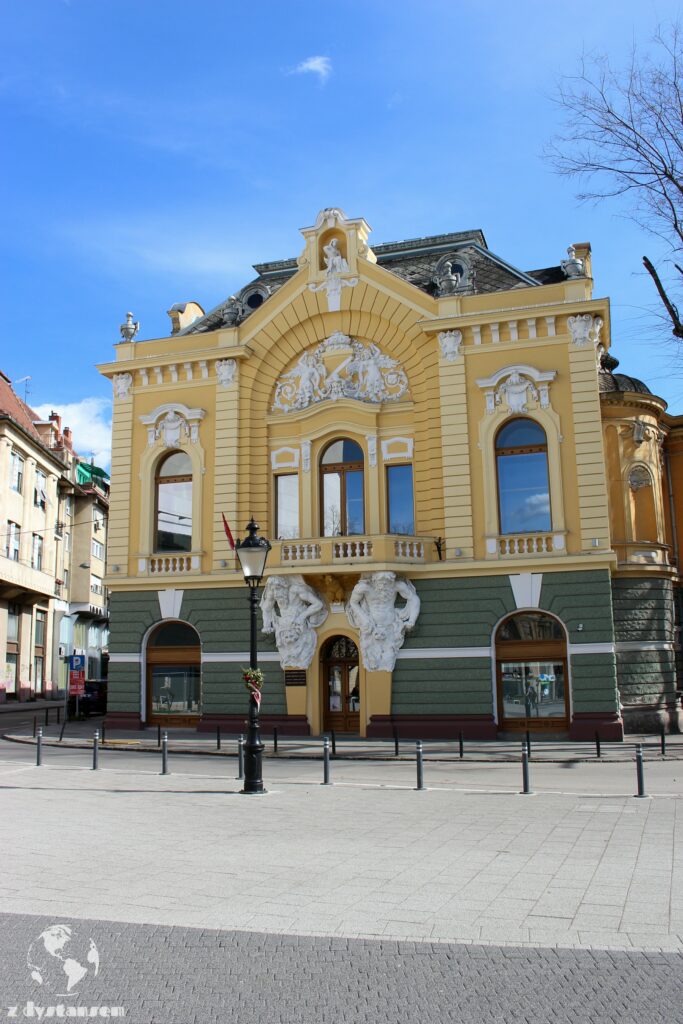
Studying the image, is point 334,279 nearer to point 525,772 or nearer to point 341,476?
point 341,476

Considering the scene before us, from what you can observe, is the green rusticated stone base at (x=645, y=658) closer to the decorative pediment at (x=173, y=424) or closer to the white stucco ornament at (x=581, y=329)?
the white stucco ornament at (x=581, y=329)

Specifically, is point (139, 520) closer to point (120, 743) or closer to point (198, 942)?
point (120, 743)

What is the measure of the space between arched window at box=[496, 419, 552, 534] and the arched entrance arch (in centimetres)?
1080

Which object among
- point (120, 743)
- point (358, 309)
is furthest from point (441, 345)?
point (120, 743)

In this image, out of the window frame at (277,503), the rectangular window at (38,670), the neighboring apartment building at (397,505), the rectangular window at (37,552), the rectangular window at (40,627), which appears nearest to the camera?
the neighboring apartment building at (397,505)

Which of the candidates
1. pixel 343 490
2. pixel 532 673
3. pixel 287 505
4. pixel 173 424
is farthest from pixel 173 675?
pixel 532 673

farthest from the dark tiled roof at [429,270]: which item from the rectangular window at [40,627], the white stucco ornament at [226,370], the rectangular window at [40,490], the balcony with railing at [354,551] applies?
the rectangular window at [40,627]

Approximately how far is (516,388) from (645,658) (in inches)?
368

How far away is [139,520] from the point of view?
30.8 metres

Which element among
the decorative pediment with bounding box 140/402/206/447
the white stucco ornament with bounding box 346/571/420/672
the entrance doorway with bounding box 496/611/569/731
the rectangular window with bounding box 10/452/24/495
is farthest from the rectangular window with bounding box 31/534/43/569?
the entrance doorway with bounding box 496/611/569/731

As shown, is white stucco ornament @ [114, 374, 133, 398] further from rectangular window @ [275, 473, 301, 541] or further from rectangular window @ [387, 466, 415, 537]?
rectangular window @ [387, 466, 415, 537]

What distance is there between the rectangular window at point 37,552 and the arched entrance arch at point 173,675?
28.8 m

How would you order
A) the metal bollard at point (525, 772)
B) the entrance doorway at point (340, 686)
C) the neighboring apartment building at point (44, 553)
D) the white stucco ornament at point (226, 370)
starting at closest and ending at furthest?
1. the metal bollard at point (525, 772)
2. the entrance doorway at point (340, 686)
3. the white stucco ornament at point (226, 370)
4. the neighboring apartment building at point (44, 553)

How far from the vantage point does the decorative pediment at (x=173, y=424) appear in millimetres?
30775
